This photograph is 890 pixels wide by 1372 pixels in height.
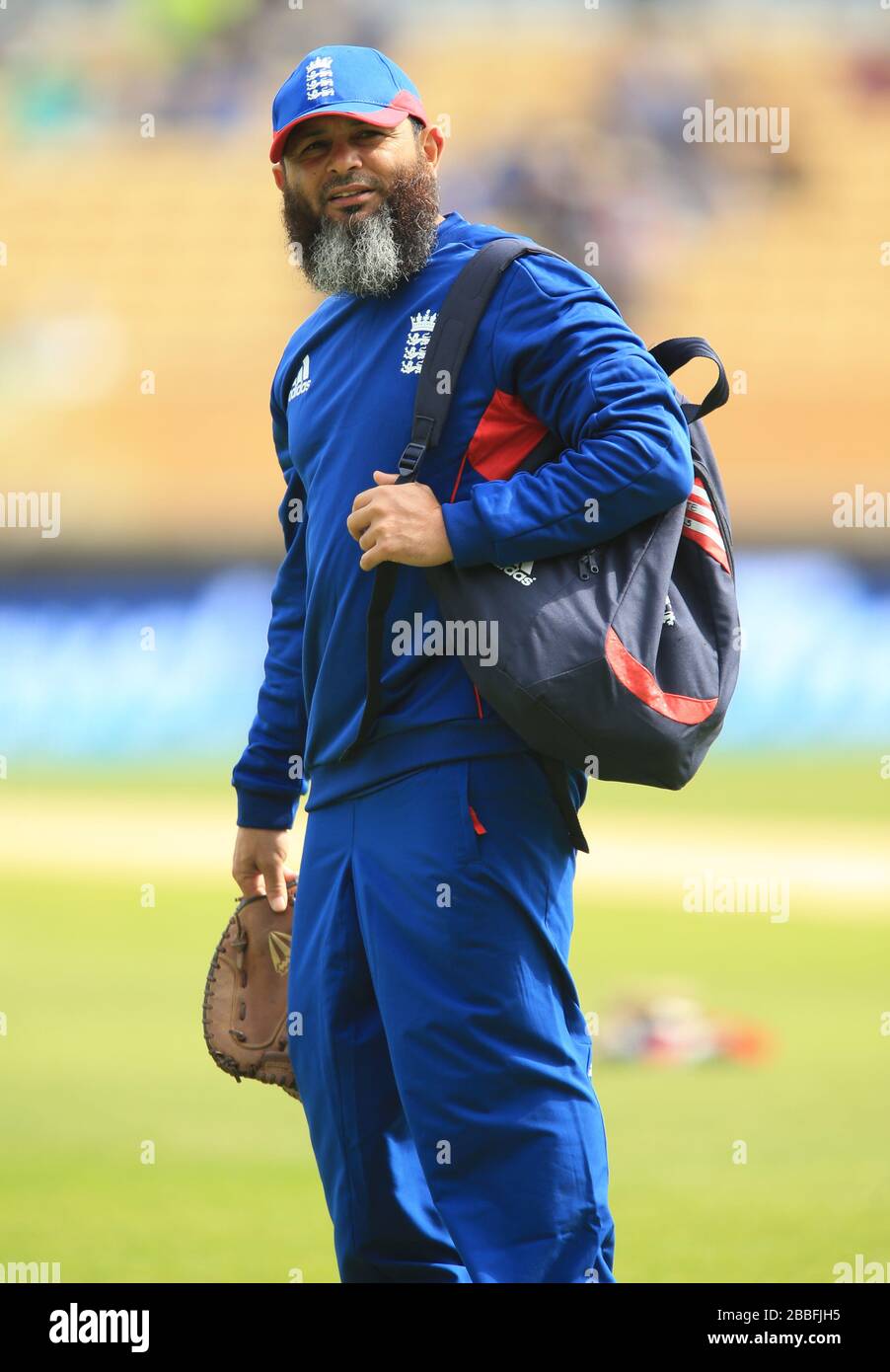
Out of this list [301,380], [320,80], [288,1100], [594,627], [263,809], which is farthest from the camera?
[288,1100]

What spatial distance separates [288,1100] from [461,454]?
2.68 m

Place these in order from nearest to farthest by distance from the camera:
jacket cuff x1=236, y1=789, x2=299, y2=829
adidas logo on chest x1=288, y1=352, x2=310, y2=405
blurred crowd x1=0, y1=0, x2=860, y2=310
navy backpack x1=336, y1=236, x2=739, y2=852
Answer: navy backpack x1=336, y1=236, x2=739, y2=852 < adidas logo on chest x1=288, y1=352, x2=310, y2=405 < jacket cuff x1=236, y1=789, x2=299, y2=829 < blurred crowd x1=0, y1=0, x2=860, y2=310

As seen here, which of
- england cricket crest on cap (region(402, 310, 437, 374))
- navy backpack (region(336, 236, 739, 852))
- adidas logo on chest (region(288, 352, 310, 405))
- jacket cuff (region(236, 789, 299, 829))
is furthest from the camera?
jacket cuff (region(236, 789, 299, 829))

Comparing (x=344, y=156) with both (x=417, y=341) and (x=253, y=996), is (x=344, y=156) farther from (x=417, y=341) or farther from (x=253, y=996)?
(x=253, y=996)

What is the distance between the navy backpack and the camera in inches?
73.2

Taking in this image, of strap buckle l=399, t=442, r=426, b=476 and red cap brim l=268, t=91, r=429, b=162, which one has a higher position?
red cap brim l=268, t=91, r=429, b=162

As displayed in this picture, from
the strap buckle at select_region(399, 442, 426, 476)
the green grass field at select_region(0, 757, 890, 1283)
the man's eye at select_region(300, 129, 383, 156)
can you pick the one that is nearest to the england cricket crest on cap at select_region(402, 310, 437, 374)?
the strap buckle at select_region(399, 442, 426, 476)

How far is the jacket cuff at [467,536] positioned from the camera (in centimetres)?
188

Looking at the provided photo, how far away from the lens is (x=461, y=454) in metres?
1.99

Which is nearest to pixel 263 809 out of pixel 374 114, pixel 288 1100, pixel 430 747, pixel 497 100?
pixel 430 747

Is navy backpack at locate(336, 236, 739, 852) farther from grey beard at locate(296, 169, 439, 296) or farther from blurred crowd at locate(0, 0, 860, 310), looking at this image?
blurred crowd at locate(0, 0, 860, 310)

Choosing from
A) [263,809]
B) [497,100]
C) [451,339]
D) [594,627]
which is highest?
[497,100]

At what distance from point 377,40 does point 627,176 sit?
196 centimetres
